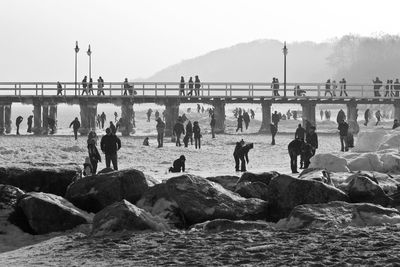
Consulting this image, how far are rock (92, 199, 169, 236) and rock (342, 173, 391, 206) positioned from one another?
3766mm

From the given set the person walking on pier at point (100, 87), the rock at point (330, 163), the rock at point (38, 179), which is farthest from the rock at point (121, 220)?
the person walking on pier at point (100, 87)

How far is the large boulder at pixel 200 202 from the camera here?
11.3 m

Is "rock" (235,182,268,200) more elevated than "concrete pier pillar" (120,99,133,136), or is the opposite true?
"concrete pier pillar" (120,99,133,136)

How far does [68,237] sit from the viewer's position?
10.4 metres

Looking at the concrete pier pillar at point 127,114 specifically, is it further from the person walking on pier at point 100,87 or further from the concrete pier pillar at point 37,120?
the concrete pier pillar at point 37,120

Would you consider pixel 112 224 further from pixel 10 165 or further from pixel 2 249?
pixel 10 165

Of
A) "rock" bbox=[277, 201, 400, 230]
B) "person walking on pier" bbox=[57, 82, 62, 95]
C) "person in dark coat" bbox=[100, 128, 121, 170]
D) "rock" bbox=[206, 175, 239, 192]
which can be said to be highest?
"person walking on pier" bbox=[57, 82, 62, 95]

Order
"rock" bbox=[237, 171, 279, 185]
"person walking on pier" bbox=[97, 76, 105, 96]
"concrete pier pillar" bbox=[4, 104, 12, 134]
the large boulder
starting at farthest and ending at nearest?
"concrete pier pillar" bbox=[4, 104, 12, 134], "person walking on pier" bbox=[97, 76, 105, 96], "rock" bbox=[237, 171, 279, 185], the large boulder

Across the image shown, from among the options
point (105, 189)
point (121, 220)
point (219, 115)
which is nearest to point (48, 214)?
point (121, 220)

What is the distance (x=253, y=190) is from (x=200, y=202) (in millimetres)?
1823

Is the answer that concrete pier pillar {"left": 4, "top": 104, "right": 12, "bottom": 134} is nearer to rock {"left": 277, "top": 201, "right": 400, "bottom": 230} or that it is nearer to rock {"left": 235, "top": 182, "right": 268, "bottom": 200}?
rock {"left": 235, "top": 182, "right": 268, "bottom": 200}

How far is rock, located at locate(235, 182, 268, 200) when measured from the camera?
12883 millimetres

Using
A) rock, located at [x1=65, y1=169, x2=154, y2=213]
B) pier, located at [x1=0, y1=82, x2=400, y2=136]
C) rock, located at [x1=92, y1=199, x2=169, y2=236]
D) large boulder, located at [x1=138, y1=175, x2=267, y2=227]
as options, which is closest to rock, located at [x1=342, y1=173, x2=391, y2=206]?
large boulder, located at [x1=138, y1=175, x2=267, y2=227]

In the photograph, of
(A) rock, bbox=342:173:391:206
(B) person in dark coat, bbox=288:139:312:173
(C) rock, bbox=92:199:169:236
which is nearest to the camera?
(C) rock, bbox=92:199:169:236
